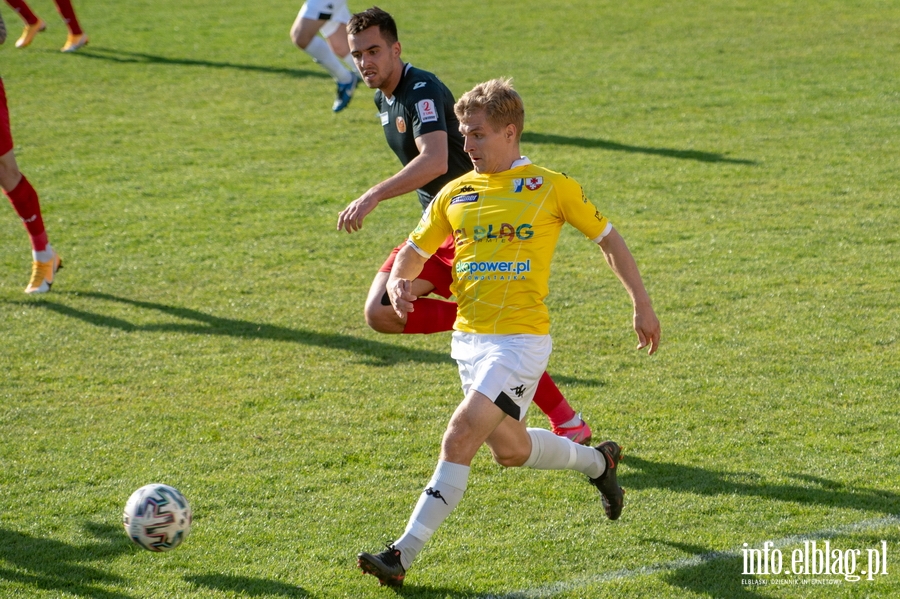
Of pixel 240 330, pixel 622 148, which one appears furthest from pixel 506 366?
pixel 622 148

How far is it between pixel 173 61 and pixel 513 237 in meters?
13.3

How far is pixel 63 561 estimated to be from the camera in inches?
173

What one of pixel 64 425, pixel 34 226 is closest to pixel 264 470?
pixel 64 425

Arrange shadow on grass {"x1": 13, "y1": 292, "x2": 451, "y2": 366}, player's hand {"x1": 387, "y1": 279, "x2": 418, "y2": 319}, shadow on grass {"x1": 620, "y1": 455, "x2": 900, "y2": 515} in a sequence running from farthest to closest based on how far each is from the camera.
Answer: shadow on grass {"x1": 13, "y1": 292, "x2": 451, "y2": 366}, shadow on grass {"x1": 620, "y1": 455, "x2": 900, "y2": 515}, player's hand {"x1": 387, "y1": 279, "x2": 418, "y2": 319}

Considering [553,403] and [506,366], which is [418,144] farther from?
[506,366]

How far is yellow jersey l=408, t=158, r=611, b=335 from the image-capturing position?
14.3ft

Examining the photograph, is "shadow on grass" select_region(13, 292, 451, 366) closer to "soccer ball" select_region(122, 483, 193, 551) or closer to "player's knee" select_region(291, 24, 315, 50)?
"soccer ball" select_region(122, 483, 193, 551)

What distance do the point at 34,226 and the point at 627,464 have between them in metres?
5.45

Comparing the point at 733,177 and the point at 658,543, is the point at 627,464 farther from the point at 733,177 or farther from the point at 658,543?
the point at 733,177

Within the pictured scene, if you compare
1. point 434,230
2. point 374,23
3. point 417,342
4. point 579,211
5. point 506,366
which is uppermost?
point 374,23

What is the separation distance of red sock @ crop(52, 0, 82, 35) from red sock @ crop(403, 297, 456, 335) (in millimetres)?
12651

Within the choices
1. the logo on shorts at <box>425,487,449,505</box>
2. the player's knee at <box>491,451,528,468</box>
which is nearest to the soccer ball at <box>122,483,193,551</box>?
the logo on shorts at <box>425,487,449,505</box>

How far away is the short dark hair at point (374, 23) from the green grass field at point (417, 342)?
7.07ft

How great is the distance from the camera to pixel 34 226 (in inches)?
325
